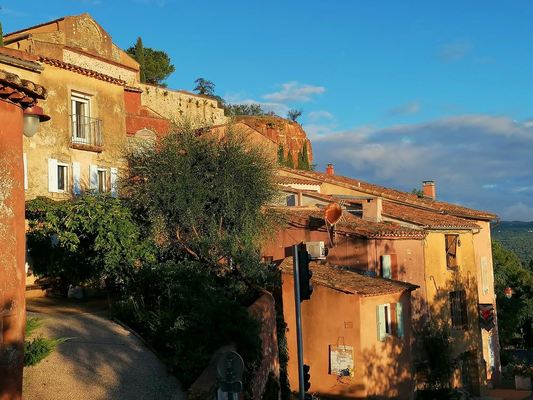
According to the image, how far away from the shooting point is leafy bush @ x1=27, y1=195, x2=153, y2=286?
18.4m

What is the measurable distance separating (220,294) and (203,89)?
2368 inches

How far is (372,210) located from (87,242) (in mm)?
12265

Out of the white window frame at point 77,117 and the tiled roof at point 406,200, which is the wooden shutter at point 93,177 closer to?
the white window frame at point 77,117

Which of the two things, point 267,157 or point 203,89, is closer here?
point 267,157

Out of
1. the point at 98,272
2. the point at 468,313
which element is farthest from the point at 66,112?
the point at 468,313

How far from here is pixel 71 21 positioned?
36.8 metres

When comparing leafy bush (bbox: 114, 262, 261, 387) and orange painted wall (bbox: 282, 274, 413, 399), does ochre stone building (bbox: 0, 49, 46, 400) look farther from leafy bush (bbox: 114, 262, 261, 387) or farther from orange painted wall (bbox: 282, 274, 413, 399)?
orange painted wall (bbox: 282, 274, 413, 399)

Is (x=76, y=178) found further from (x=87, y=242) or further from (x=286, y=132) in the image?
(x=286, y=132)

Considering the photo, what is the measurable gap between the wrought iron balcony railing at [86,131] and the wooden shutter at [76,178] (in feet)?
2.79

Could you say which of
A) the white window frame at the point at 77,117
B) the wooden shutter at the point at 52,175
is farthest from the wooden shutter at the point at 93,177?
the wooden shutter at the point at 52,175

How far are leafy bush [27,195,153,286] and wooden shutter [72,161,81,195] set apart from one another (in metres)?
4.90

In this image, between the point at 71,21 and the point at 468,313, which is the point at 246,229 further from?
the point at 71,21

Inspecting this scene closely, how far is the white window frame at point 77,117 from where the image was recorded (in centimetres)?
2661

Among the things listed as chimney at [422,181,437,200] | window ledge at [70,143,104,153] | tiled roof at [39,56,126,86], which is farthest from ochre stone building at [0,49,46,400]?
chimney at [422,181,437,200]
